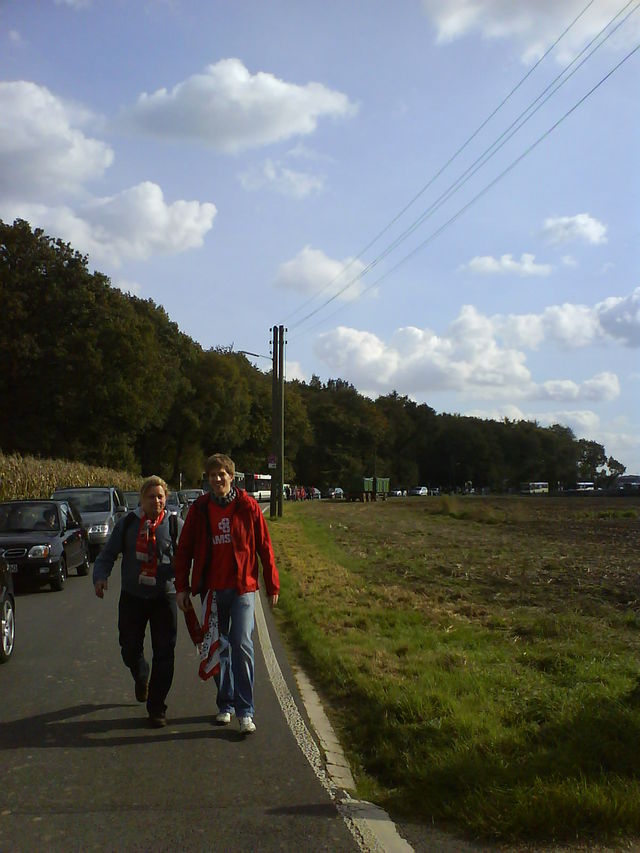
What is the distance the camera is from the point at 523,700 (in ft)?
23.0

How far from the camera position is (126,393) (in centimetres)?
5384

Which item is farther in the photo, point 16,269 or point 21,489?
point 16,269

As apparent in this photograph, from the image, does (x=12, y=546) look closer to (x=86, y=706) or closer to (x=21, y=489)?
(x=86, y=706)

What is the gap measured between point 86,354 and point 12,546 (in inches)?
1521

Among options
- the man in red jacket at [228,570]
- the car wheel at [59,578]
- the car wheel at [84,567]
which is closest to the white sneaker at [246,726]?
the man in red jacket at [228,570]

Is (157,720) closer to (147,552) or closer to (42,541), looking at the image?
(147,552)

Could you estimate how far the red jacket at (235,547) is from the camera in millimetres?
6492

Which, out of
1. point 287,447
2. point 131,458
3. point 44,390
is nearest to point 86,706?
point 44,390

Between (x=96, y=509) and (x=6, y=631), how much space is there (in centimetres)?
1341

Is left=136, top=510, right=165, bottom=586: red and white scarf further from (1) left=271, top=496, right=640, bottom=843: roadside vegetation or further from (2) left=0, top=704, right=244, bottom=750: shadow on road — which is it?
(1) left=271, top=496, right=640, bottom=843: roadside vegetation

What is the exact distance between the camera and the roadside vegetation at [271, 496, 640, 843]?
4.90m

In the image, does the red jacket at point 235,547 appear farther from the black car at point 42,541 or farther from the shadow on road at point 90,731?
the black car at point 42,541

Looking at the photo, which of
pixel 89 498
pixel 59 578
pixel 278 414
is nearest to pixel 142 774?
pixel 59 578

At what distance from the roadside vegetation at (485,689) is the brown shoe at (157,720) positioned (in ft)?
4.38
